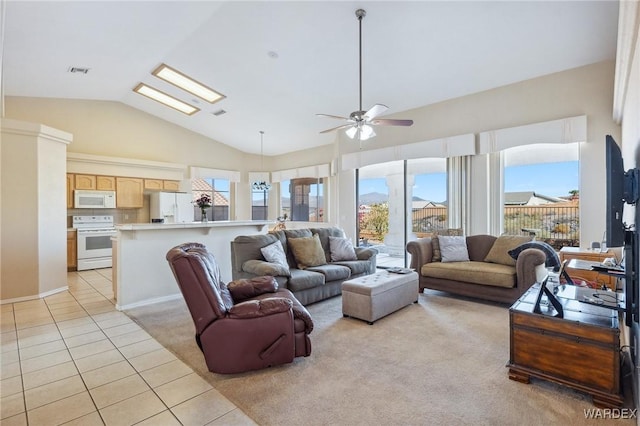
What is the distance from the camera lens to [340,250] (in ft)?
16.1

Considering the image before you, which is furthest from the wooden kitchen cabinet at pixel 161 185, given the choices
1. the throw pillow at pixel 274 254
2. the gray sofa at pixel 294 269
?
the throw pillow at pixel 274 254

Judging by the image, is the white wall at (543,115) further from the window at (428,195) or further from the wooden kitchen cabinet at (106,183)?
the wooden kitchen cabinet at (106,183)

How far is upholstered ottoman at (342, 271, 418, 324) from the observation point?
3400mm

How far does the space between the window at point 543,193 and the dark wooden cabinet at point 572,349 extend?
2906 mm

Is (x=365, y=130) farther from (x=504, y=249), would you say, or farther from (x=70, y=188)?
(x=70, y=188)

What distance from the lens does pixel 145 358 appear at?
2.69m

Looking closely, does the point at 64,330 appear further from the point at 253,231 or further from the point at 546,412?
the point at 546,412

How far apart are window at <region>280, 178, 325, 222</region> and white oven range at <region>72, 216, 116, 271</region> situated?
465 cm

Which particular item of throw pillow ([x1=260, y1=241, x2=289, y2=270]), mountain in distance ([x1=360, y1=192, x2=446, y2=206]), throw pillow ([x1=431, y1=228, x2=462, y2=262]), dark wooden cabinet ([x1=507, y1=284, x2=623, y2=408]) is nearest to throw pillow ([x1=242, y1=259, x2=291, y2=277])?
throw pillow ([x1=260, y1=241, x2=289, y2=270])

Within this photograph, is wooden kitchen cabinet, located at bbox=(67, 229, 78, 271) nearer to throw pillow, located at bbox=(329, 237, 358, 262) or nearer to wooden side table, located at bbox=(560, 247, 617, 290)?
throw pillow, located at bbox=(329, 237, 358, 262)

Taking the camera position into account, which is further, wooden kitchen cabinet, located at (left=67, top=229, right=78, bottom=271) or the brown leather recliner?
wooden kitchen cabinet, located at (left=67, top=229, right=78, bottom=271)

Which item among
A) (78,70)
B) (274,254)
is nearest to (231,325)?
(274,254)

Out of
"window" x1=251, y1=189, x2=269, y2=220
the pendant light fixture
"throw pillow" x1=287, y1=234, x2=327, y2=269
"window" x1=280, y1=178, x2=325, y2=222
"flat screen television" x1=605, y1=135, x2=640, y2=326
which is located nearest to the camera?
"flat screen television" x1=605, y1=135, x2=640, y2=326

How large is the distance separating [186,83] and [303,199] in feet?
14.3
